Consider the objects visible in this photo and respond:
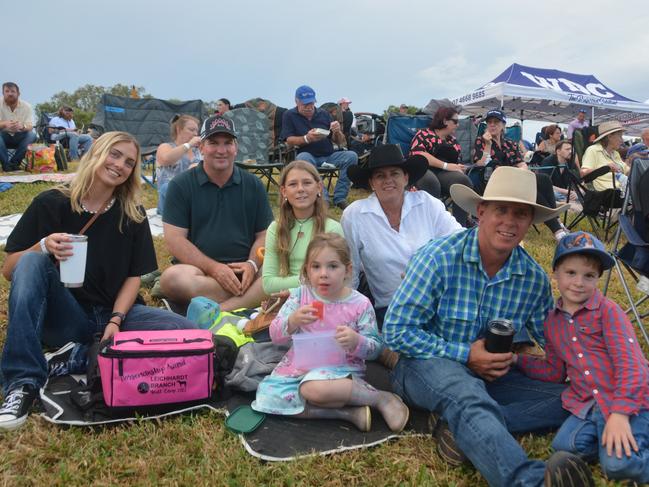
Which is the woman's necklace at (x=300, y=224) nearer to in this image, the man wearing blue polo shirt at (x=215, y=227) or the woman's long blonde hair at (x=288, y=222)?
the woman's long blonde hair at (x=288, y=222)

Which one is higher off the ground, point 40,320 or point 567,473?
point 40,320

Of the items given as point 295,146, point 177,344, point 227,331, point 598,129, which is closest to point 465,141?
point 598,129

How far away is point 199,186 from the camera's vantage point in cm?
385

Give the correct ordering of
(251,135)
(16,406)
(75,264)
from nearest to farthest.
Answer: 1. (16,406)
2. (75,264)
3. (251,135)

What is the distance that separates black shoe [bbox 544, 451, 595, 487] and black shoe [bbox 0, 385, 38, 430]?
2269mm

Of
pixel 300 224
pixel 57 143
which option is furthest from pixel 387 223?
pixel 57 143

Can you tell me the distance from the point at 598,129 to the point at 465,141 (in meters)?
2.58

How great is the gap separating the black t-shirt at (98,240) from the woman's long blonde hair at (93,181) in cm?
5

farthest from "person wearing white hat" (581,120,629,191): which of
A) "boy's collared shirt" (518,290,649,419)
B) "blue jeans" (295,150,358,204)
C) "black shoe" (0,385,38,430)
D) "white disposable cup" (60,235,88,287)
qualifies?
"black shoe" (0,385,38,430)

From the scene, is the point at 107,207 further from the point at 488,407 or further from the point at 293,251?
the point at 488,407

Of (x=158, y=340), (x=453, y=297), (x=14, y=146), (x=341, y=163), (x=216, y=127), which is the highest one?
(x=14, y=146)

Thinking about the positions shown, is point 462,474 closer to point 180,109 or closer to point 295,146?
point 295,146

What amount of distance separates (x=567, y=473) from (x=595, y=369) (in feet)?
2.28

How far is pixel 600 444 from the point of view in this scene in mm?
2010
